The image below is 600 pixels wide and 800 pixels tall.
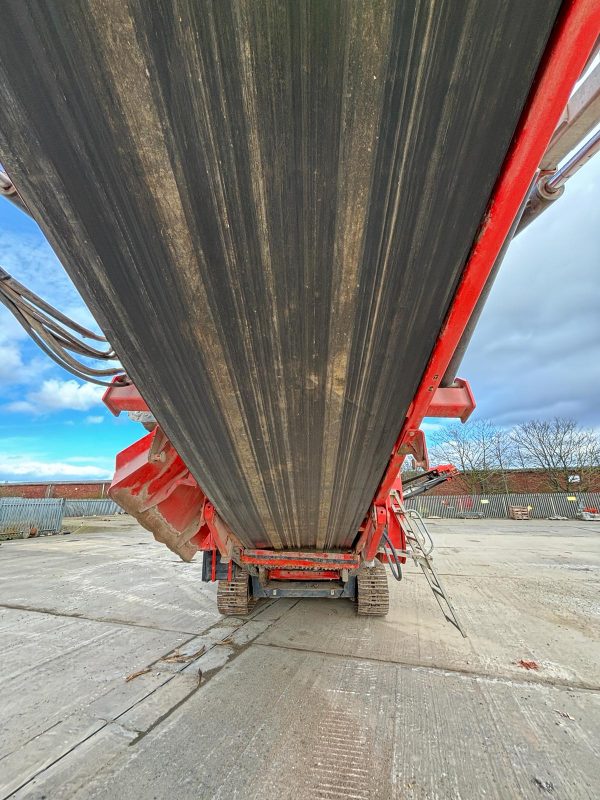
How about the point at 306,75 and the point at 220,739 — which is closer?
the point at 306,75

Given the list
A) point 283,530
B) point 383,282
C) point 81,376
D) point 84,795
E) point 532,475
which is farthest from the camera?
point 532,475

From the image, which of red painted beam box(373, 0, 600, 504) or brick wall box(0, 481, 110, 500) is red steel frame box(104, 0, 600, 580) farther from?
brick wall box(0, 481, 110, 500)

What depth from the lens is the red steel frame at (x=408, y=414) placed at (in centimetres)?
84

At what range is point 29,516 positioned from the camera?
13.1 m

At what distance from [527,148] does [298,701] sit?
285cm

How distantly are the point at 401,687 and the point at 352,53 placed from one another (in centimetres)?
312

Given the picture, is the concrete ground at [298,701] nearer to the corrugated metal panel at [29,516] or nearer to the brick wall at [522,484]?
the corrugated metal panel at [29,516]

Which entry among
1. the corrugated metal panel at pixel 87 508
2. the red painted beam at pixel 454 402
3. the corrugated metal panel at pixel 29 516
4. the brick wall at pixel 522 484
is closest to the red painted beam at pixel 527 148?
the red painted beam at pixel 454 402

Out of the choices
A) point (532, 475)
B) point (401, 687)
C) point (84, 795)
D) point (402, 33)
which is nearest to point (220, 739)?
point (84, 795)

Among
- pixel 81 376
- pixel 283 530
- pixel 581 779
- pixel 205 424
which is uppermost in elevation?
pixel 81 376

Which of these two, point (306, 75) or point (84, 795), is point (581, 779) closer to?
point (84, 795)

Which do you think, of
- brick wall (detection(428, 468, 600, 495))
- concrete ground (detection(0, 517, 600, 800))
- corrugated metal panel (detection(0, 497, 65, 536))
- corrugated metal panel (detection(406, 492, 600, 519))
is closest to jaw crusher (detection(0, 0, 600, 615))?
concrete ground (detection(0, 517, 600, 800))

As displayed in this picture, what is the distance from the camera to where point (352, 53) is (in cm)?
86

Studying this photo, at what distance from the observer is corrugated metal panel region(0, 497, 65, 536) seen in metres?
12.5
